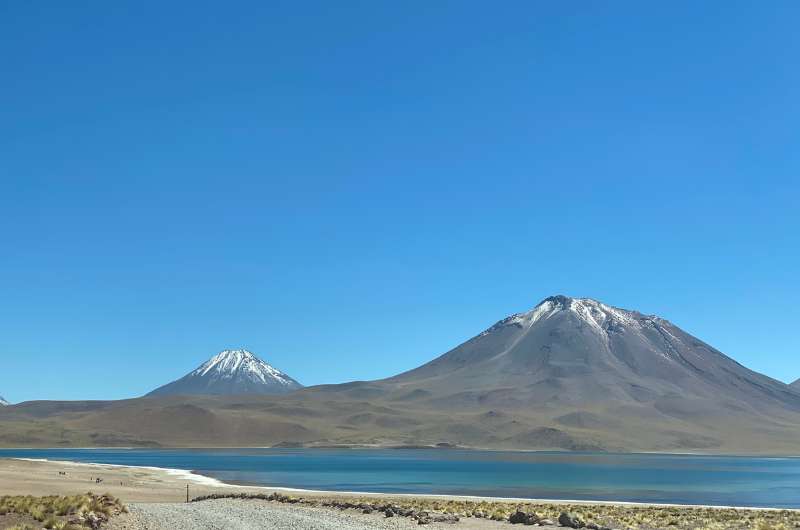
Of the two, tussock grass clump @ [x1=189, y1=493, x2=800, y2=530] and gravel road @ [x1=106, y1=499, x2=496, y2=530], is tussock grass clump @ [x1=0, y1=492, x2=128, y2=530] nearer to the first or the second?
gravel road @ [x1=106, y1=499, x2=496, y2=530]

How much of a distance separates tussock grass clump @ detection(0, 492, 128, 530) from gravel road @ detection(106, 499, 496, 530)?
0.58 meters

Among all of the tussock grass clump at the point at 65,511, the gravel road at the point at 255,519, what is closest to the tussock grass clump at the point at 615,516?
the gravel road at the point at 255,519

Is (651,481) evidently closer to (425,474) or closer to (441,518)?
(425,474)

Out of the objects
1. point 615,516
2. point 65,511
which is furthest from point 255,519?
point 615,516

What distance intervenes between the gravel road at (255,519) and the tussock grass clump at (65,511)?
0.58m

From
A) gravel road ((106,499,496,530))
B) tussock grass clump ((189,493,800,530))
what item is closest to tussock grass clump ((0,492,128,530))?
gravel road ((106,499,496,530))

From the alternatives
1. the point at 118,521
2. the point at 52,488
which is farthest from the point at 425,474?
the point at 118,521

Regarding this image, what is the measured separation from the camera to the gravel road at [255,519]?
1222 inches

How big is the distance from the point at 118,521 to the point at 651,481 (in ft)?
250

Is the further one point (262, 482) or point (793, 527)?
point (262, 482)

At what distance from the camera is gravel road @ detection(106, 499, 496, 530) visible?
31.0m

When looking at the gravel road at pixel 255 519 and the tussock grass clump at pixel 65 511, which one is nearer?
the tussock grass clump at pixel 65 511

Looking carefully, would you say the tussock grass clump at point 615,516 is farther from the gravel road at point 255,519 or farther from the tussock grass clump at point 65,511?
the tussock grass clump at point 65,511

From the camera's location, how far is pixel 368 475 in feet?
323
